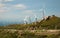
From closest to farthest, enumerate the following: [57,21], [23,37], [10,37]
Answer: [10,37], [23,37], [57,21]

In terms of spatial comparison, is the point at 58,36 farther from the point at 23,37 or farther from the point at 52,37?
the point at 23,37

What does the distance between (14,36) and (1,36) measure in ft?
11.0

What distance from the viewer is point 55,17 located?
130 meters

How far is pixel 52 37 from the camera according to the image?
61156 millimetres

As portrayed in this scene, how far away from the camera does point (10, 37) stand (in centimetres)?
5656

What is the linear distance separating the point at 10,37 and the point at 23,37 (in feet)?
17.4

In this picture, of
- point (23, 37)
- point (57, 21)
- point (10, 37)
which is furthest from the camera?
point (57, 21)

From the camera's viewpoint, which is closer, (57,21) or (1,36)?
(1,36)

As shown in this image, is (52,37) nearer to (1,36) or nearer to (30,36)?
(30,36)

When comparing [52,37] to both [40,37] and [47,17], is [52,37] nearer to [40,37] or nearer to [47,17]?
[40,37]

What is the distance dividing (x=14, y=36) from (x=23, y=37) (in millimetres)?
3224

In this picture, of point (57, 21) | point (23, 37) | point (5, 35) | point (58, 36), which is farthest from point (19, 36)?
point (57, 21)

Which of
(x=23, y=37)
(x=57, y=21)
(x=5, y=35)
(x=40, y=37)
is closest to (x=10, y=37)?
(x=5, y=35)

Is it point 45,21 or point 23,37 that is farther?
point 45,21
